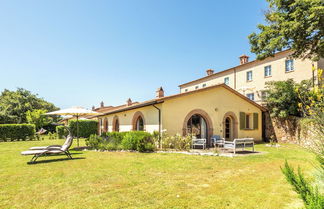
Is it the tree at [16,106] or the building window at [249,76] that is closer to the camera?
the building window at [249,76]

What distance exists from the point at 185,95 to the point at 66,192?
395 inches

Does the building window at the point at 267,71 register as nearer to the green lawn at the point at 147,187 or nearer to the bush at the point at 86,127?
the green lawn at the point at 147,187

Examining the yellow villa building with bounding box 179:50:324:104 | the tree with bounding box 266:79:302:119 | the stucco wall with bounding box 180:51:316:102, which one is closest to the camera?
the tree with bounding box 266:79:302:119

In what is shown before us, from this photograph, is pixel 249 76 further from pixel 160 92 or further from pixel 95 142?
pixel 95 142

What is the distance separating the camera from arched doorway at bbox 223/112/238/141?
16.3 meters

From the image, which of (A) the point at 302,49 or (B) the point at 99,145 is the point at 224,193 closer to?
(B) the point at 99,145

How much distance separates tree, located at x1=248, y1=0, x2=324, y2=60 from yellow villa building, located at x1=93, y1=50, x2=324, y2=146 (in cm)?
237

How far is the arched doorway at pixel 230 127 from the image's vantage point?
16261mm

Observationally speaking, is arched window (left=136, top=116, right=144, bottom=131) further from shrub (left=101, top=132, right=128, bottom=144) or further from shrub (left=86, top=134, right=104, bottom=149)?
shrub (left=86, top=134, right=104, bottom=149)

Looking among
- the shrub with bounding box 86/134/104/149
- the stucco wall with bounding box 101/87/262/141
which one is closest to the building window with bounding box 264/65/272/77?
the stucco wall with bounding box 101/87/262/141

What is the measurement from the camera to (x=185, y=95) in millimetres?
13258

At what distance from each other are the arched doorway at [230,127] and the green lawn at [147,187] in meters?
9.13

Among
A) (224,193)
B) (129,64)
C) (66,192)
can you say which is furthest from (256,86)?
(66,192)

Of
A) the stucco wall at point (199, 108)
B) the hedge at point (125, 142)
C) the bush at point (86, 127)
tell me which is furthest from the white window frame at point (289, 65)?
the bush at point (86, 127)
